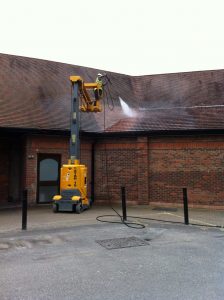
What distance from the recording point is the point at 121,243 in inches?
291

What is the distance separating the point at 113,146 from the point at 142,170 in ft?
6.02

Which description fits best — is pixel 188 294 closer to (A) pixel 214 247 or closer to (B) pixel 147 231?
(A) pixel 214 247

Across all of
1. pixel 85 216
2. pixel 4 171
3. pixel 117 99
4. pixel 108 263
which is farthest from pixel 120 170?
pixel 108 263

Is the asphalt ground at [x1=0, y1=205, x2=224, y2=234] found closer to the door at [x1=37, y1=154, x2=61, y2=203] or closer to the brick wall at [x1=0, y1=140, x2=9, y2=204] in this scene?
the door at [x1=37, y1=154, x2=61, y2=203]

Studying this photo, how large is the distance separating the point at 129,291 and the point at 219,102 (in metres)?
14.6

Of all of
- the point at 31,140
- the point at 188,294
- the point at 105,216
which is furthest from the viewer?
the point at 31,140

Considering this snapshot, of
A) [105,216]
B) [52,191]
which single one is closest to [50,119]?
[52,191]

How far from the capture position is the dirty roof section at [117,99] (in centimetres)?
1473

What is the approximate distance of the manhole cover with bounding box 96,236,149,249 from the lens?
23.4 ft

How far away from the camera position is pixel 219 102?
1722 centimetres

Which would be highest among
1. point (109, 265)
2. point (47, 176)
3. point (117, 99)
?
point (117, 99)

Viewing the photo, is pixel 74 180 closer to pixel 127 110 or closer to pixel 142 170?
pixel 142 170

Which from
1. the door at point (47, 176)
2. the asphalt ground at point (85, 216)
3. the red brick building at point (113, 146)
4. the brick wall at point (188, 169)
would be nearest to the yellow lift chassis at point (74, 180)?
the asphalt ground at point (85, 216)

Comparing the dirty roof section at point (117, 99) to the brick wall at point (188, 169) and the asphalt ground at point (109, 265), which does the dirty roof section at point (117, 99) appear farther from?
the asphalt ground at point (109, 265)
